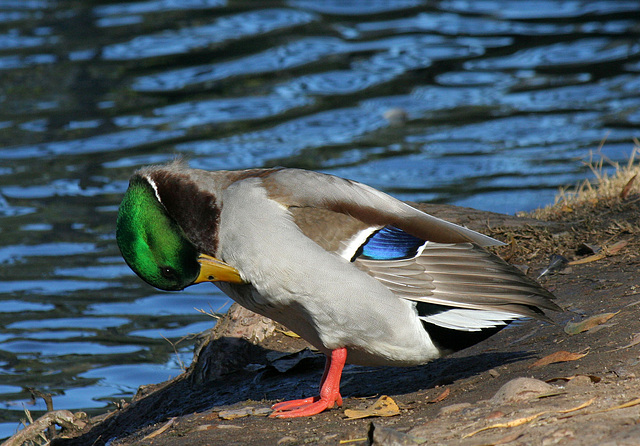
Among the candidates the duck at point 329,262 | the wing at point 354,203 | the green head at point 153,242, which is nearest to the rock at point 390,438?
the duck at point 329,262

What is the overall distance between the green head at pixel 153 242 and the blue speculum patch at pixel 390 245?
2.45 ft

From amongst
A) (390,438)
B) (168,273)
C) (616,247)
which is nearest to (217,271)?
(168,273)

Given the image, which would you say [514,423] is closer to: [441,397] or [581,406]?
[581,406]

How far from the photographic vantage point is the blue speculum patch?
369 cm

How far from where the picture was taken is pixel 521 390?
3189mm

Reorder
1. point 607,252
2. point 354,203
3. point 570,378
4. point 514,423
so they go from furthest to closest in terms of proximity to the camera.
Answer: point 607,252 < point 354,203 < point 570,378 < point 514,423

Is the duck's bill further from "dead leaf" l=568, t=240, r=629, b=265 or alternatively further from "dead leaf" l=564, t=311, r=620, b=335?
"dead leaf" l=568, t=240, r=629, b=265

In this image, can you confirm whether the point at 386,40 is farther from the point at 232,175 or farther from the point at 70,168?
the point at 232,175

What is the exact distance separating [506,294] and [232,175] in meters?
1.32

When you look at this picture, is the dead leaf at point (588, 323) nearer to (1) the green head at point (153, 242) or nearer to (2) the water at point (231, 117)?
(1) the green head at point (153, 242)

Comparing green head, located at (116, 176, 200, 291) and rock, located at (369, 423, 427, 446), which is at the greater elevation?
green head, located at (116, 176, 200, 291)

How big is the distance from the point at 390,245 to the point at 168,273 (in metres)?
0.97

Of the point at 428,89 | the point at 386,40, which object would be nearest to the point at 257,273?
the point at 428,89

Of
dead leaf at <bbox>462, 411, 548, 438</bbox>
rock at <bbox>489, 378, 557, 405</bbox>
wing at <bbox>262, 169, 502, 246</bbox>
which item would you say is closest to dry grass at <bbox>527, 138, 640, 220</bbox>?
wing at <bbox>262, 169, 502, 246</bbox>
